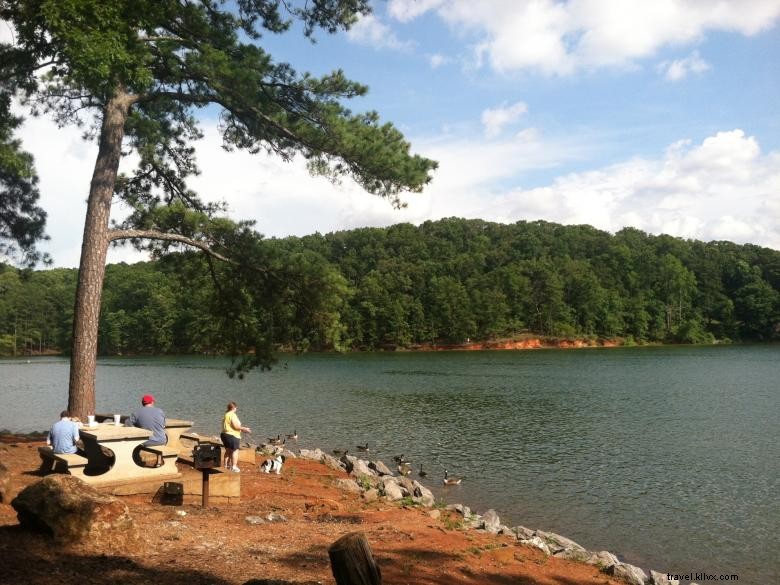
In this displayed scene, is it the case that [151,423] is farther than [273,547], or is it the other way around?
[151,423]

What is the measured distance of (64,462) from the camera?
27.8ft

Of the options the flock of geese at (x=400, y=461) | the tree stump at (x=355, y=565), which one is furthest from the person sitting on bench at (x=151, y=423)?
the flock of geese at (x=400, y=461)

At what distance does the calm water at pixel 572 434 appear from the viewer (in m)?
12.3

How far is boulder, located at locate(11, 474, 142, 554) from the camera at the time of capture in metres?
5.39

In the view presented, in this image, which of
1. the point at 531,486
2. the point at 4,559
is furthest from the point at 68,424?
the point at 531,486

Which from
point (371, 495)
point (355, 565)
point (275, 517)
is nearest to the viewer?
point (355, 565)

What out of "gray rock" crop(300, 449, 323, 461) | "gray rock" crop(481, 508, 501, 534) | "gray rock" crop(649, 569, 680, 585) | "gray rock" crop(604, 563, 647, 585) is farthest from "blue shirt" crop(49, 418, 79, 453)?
"gray rock" crop(649, 569, 680, 585)

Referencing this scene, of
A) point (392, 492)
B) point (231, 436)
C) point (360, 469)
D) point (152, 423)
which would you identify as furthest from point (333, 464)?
point (152, 423)

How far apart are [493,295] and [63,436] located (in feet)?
296

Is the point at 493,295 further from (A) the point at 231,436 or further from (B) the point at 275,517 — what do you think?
(B) the point at 275,517

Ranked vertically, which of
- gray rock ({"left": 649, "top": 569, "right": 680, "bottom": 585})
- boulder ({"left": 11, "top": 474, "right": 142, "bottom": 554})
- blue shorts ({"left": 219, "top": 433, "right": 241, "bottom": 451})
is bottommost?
gray rock ({"left": 649, "top": 569, "right": 680, "bottom": 585})

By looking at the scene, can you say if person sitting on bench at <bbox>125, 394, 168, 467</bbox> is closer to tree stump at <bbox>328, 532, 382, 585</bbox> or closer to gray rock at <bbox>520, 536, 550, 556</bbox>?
gray rock at <bbox>520, 536, 550, 556</bbox>

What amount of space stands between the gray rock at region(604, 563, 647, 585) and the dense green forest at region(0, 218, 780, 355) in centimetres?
7057

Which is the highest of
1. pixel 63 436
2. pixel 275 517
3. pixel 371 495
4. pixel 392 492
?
pixel 63 436
